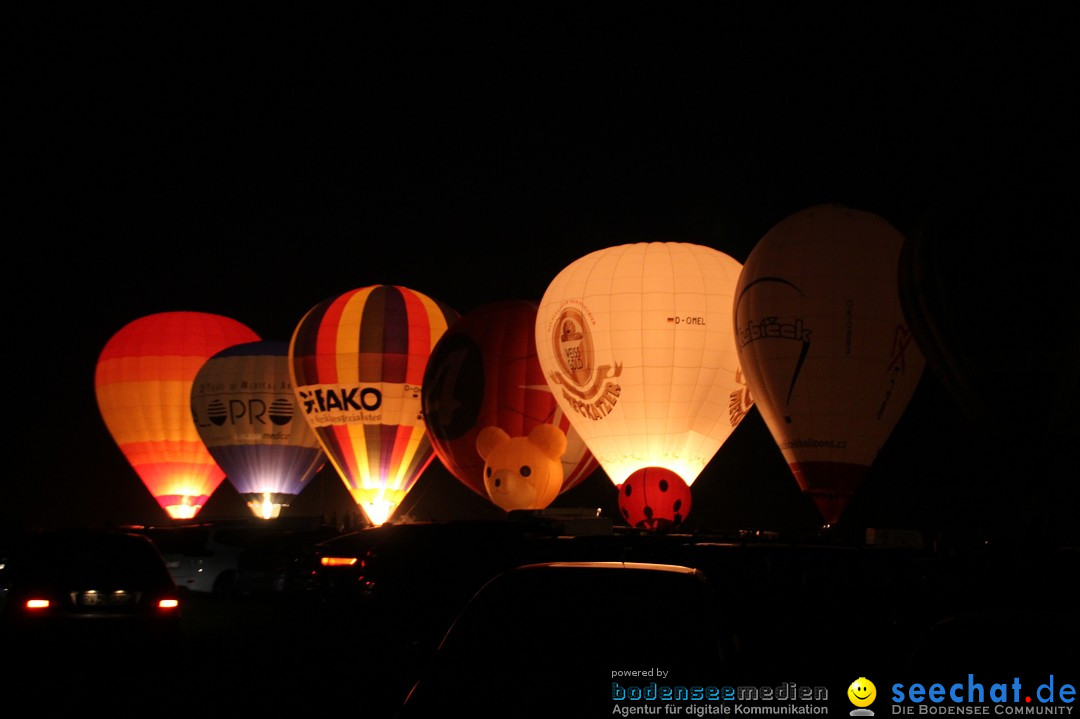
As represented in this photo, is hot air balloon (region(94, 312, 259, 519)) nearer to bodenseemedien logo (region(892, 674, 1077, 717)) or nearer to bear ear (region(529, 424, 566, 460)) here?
bear ear (region(529, 424, 566, 460))

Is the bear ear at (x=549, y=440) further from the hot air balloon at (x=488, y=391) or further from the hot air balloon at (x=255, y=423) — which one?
the hot air balloon at (x=255, y=423)

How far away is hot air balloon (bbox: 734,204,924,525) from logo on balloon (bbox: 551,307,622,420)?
10.5 ft

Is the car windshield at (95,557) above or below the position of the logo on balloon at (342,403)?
below

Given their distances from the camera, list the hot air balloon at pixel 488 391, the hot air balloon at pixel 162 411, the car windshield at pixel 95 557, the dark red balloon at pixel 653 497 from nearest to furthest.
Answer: the car windshield at pixel 95 557 < the dark red balloon at pixel 653 497 < the hot air balloon at pixel 488 391 < the hot air balloon at pixel 162 411

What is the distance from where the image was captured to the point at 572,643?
5777 mm

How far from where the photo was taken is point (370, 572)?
13.2m

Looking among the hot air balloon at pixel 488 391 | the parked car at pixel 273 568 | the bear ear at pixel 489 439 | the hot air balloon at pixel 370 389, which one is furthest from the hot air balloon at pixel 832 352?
the hot air balloon at pixel 370 389

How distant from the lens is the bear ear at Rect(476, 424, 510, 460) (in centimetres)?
2816

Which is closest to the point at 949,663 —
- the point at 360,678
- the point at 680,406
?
the point at 360,678

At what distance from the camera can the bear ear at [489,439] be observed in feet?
92.4

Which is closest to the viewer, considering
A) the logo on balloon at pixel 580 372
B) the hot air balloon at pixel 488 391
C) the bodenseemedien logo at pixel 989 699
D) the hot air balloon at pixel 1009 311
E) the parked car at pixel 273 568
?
the bodenseemedien logo at pixel 989 699

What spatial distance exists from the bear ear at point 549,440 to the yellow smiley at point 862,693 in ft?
69.2

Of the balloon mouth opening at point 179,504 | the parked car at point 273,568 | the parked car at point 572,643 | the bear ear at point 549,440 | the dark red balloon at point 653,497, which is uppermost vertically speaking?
the balloon mouth opening at point 179,504

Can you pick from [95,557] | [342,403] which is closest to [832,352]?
[342,403]
